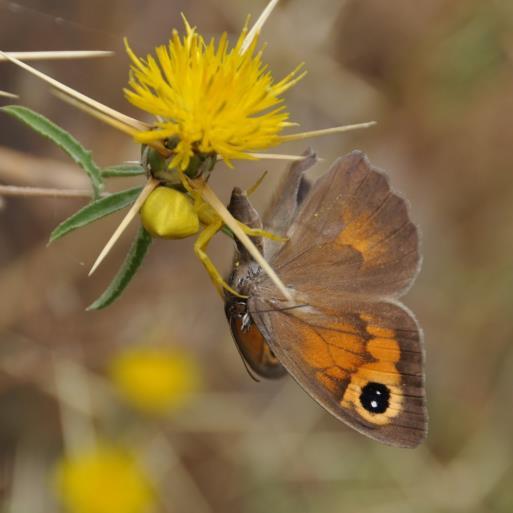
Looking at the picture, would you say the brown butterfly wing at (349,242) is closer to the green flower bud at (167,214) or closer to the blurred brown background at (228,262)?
the green flower bud at (167,214)

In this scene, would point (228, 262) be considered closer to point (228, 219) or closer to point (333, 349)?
point (333, 349)

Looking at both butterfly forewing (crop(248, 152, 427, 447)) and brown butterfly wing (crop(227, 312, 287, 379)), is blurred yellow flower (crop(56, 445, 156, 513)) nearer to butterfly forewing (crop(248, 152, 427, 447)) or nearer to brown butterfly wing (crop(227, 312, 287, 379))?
brown butterfly wing (crop(227, 312, 287, 379))

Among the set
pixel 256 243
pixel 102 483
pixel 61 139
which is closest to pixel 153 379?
pixel 102 483

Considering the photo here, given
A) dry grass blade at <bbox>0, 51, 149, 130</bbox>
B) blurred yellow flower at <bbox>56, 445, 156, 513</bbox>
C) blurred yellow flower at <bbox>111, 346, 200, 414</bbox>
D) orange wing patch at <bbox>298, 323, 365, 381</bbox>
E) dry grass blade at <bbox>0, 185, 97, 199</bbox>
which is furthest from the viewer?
blurred yellow flower at <bbox>111, 346, 200, 414</bbox>

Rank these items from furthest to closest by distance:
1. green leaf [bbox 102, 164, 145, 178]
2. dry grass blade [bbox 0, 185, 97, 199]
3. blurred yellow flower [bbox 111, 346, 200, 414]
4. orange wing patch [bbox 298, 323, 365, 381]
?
1. blurred yellow flower [bbox 111, 346, 200, 414]
2. orange wing patch [bbox 298, 323, 365, 381]
3. dry grass blade [bbox 0, 185, 97, 199]
4. green leaf [bbox 102, 164, 145, 178]

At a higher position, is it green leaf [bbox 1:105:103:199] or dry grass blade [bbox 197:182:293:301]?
green leaf [bbox 1:105:103:199]

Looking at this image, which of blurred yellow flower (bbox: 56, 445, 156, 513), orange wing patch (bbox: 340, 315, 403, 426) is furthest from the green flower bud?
blurred yellow flower (bbox: 56, 445, 156, 513)
